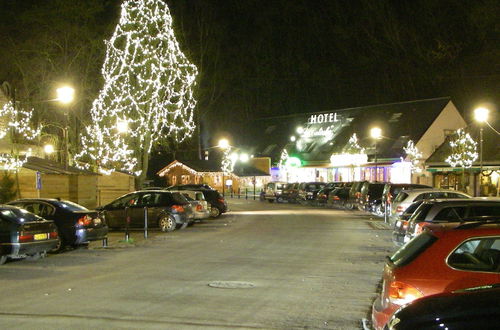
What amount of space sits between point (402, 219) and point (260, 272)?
14.6 feet

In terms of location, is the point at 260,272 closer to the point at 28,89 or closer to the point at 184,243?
the point at 184,243

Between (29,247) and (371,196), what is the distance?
77.2 feet

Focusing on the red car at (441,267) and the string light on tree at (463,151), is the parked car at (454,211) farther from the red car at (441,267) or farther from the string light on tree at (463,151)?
the string light on tree at (463,151)

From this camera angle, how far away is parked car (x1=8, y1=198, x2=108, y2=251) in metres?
19.1

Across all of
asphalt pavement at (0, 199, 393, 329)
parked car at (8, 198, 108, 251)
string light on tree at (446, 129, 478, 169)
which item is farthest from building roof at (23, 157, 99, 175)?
string light on tree at (446, 129, 478, 169)

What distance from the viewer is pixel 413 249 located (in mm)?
7617

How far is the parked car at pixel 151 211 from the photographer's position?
1016 inches

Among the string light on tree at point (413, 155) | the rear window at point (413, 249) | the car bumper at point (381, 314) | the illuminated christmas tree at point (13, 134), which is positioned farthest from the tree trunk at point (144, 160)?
the car bumper at point (381, 314)

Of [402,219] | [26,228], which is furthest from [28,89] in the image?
[402,219]

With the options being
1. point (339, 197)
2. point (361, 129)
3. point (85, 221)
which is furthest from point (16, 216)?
point (361, 129)

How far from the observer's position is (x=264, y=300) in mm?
11305

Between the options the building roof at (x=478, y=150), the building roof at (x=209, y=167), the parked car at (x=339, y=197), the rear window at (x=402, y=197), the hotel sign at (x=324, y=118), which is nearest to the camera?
the rear window at (x=402, y=197)

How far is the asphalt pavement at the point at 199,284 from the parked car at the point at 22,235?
0.35 m

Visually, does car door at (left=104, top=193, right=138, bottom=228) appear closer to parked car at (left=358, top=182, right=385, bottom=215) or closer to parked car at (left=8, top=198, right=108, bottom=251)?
parked car at (left=8, top=198, right=108, bottom=251)
